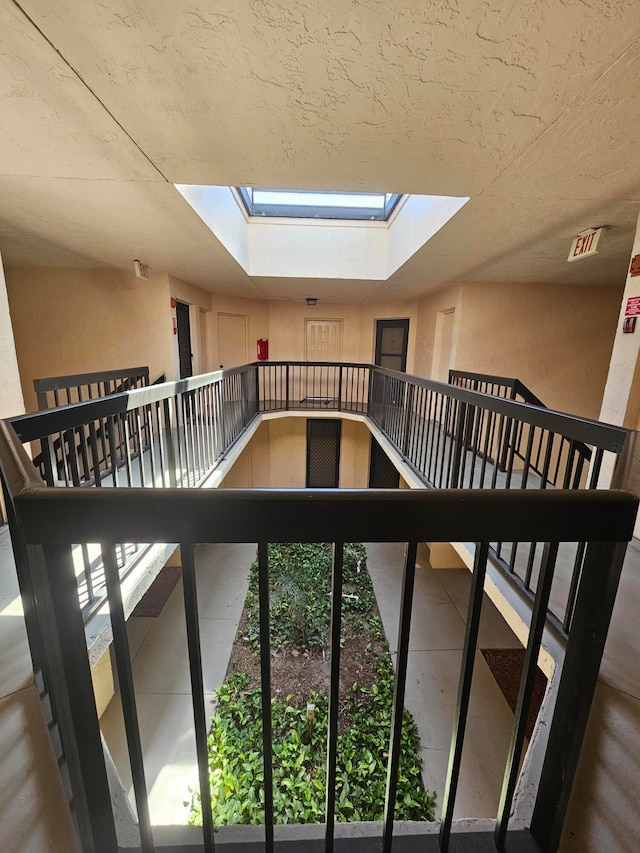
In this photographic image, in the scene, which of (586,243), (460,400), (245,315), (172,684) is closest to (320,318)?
(245,315)

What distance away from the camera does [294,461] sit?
8.87m

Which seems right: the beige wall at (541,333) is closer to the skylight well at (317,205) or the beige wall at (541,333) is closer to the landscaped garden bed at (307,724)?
the skylight well at (317,205)

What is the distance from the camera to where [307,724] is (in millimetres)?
3334

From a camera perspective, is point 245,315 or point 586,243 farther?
point 245,315

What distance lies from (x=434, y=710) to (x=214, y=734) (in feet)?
6.99

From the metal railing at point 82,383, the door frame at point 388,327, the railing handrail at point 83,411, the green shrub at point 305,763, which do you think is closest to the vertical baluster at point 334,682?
the railing handrail at point 83,411

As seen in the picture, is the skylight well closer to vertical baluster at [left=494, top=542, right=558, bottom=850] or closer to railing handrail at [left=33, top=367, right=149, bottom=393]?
railing handrail at [left=33, top=367, right=149, bottom=393]

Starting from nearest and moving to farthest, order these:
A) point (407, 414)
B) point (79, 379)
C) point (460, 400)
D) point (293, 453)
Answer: point (460, 400) → point (79, 379) → point (407, 414) → point (293, 453)

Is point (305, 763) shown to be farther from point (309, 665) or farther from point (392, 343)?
point (392, 343)

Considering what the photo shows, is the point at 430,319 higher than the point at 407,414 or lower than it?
higher

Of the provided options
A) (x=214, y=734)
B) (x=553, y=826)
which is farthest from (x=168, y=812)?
(x=553, y=826)

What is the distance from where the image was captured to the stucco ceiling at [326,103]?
120 cm

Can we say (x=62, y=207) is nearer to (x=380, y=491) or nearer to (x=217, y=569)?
(x=380, y=491)

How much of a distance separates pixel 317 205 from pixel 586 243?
3727 millimetres
